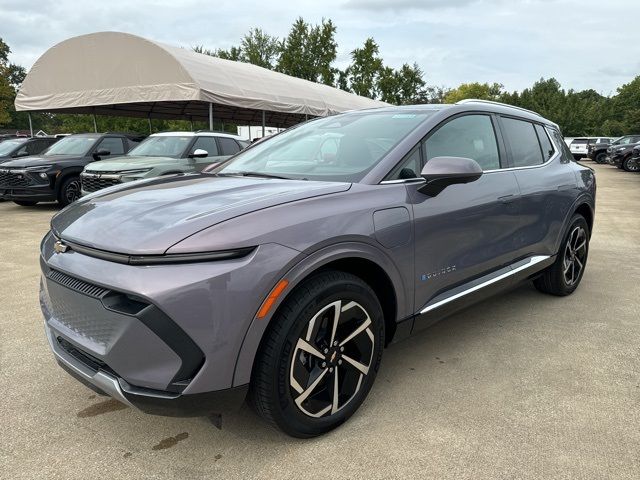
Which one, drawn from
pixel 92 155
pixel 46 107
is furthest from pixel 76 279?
pixel 46 107

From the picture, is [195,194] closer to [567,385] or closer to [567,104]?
[567,385]

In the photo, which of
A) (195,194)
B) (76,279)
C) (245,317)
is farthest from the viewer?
(195,194)

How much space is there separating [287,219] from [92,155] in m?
9.96

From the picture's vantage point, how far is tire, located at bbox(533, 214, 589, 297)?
162 inches

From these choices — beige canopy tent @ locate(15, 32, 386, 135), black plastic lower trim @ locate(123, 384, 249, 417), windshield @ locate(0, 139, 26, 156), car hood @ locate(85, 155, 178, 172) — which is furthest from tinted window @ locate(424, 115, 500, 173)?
windshield @ locate(0, 139, 26, 156)

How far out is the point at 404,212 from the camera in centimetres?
244

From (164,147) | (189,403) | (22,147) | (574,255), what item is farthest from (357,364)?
(22,147)

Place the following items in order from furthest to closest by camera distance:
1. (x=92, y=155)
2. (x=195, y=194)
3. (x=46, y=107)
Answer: (x=46, y=107), (x=92, y=155), (x=195, y=194)

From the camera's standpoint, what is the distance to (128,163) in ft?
27.9

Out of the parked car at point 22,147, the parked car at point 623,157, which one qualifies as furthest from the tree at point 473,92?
the parked car at point 22,147

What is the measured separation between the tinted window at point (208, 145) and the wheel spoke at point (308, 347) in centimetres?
789

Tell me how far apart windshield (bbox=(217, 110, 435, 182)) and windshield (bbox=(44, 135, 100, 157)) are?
8.69 m

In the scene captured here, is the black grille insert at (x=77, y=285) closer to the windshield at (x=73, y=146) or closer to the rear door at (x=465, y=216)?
the rear door at (x=465, y=216)

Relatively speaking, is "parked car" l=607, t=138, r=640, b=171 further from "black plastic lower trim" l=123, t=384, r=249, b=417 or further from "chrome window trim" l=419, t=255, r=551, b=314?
"black plastic lower trim" l=123, t=384, r=249, b=417
